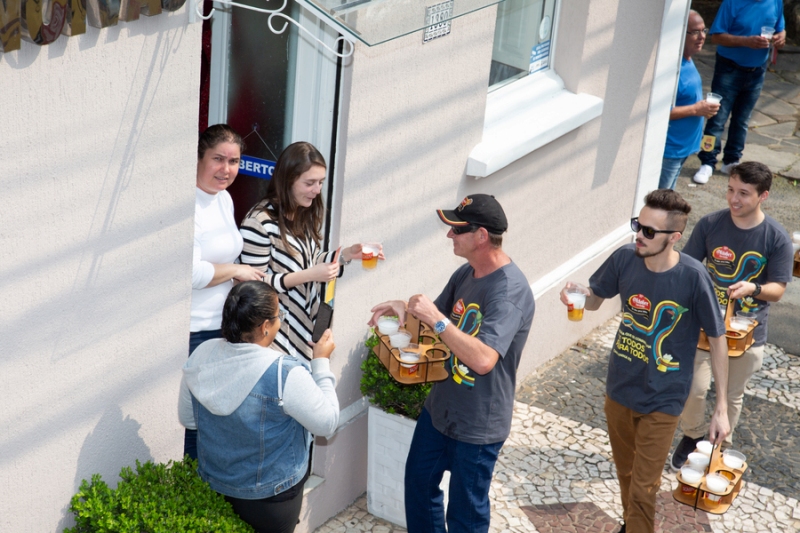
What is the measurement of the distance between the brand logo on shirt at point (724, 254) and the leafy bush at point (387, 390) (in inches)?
76.9

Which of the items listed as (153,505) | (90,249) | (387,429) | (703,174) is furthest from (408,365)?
(703,174)

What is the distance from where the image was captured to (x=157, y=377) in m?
4.05

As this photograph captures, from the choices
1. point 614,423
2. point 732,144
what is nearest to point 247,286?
point 614,423

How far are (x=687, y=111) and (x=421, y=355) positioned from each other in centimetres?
453

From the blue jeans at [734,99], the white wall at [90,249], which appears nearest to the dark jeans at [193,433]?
the white wall at [90,249]

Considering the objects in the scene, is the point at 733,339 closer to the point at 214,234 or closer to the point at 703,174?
the point at 214,234

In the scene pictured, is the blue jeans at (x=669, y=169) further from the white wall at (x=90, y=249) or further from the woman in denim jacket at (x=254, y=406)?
the white wall at (x=90, y=249)

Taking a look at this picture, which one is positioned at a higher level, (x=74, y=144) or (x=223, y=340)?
(x=74, y=144)

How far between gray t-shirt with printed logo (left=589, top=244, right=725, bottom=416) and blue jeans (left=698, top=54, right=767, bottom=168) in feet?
21.6

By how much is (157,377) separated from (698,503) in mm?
2687

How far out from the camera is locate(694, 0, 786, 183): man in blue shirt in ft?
34.1

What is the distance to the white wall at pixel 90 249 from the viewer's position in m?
3.28

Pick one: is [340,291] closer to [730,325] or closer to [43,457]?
[43,457]

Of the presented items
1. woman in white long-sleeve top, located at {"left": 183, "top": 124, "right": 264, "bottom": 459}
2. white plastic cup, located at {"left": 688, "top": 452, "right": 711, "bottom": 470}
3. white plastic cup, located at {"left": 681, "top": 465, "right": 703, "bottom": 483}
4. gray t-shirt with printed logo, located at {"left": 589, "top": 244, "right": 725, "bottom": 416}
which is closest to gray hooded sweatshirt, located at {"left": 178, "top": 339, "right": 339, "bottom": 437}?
woman in white long-sleeve top, located at {"left": 183, "top": 124, "right": 264, "bottom": 459}
